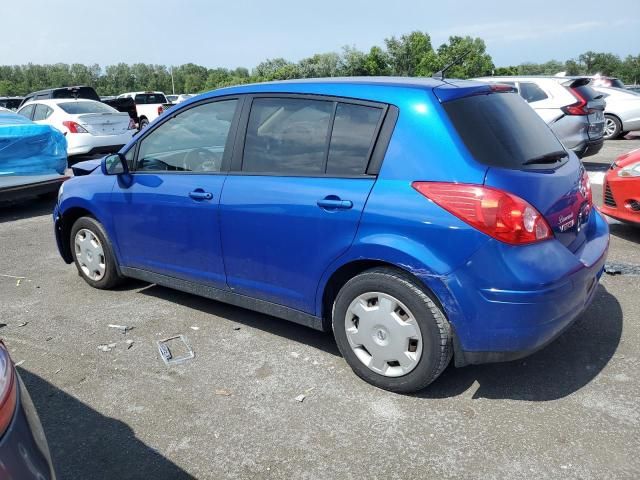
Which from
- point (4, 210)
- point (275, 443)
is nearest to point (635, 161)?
point (275, 443)

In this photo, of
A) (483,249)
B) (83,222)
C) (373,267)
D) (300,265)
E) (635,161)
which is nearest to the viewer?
(483,249)

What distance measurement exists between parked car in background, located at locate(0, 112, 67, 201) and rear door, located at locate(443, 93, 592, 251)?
22.2 ft

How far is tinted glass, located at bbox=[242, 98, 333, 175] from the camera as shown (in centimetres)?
332

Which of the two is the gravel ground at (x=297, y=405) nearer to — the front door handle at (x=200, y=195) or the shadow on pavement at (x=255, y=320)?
the shadow on pavement at (x=255, y=320)

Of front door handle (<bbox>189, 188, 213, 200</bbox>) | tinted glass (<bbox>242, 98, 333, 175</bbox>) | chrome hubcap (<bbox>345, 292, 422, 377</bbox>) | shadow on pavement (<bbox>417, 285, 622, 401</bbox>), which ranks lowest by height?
shadow on pavement (<bbox>417, 285, 622, 401</bbox>)

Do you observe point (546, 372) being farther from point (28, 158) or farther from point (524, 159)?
point (28, 158)

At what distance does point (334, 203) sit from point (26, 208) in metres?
7.29

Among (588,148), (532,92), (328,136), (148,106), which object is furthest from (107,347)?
(148,106)

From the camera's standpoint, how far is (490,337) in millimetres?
2824

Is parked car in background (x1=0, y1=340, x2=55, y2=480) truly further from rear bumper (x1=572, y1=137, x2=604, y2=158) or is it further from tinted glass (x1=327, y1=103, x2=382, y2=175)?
rear bumper (x1=572, y1=137, x2=604, y2=158)

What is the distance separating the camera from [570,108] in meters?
9.77

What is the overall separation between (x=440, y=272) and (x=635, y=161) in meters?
4.02

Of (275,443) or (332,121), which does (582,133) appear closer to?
(332,121)

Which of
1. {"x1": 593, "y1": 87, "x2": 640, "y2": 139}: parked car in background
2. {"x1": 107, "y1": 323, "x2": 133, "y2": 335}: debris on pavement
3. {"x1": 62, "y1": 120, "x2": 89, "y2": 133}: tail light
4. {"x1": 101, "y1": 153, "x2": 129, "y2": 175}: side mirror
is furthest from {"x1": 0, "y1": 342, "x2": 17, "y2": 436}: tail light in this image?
{"x1": 593, "y1": 87, "x2": 640, "y2": 139}: parked car in background
